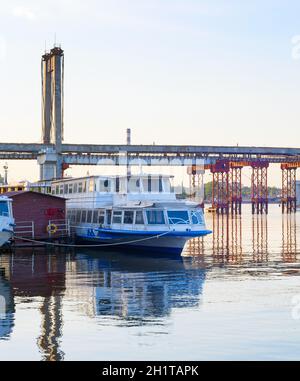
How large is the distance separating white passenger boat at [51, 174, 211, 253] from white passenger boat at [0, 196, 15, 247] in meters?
7.87

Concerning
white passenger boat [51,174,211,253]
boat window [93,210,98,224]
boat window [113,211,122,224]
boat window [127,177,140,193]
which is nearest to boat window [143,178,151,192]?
white passenger boat [51,174,211,253]

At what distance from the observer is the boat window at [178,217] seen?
45.5m

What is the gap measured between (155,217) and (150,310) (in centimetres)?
2234

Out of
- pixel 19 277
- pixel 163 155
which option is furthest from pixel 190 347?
pixel 163 155

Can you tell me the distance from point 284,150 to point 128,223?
145m

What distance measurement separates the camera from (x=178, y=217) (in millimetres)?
45688

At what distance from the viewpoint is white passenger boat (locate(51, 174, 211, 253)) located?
45.7m

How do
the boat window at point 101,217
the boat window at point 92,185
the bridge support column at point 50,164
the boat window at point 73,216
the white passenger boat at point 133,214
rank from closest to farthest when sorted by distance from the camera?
1. the white passenger boat at point 133,214
2. the boat window at point 101,217
3. the boat window at point 92,185
4. the boat window at point 73,216
5. the bridge support column at point 50,164

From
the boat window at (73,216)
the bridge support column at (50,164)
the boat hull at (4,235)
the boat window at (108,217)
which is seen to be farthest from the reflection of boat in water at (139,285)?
the bridge support column at (50,164)

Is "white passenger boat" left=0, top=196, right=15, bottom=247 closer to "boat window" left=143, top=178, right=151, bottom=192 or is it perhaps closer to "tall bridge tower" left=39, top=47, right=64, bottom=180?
"boat window" left=143, top=178, right=151, bottom=192

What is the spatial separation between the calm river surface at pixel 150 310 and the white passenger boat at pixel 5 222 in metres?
2.03

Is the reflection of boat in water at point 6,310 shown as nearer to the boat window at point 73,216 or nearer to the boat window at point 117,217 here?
the boat window at point 117,217

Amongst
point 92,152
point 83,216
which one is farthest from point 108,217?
point 92,152

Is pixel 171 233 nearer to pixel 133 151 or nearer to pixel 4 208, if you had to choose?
pixel 4 208
